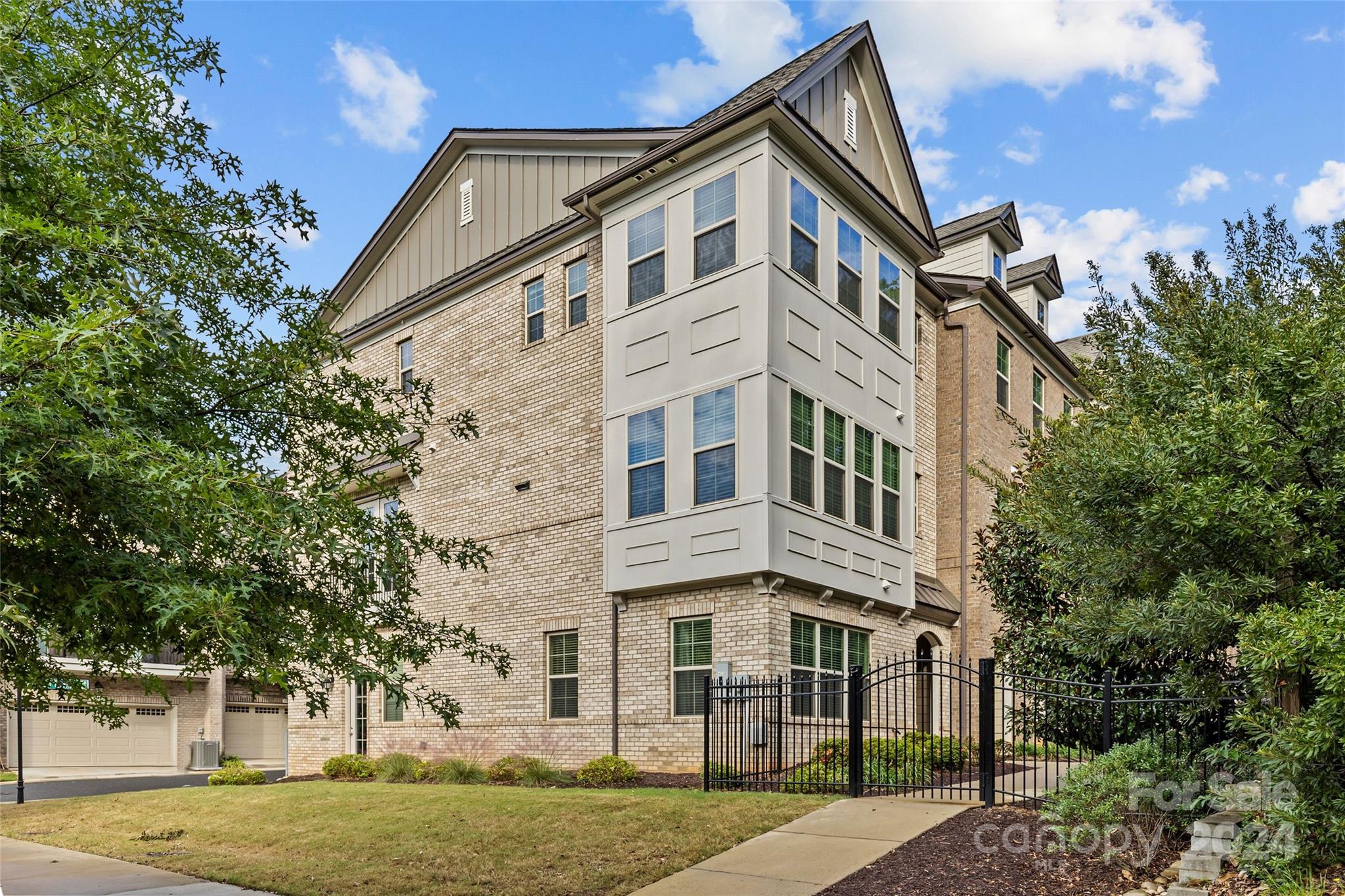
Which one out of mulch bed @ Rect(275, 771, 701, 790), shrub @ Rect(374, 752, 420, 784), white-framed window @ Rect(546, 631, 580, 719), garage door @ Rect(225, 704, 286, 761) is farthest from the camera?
garage door @ Rect(225, 704, 286, 761)

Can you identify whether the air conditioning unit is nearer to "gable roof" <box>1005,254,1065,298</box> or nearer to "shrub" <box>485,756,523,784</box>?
"shrub" <box>485,756,523,784</box>

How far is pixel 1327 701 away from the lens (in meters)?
7.08

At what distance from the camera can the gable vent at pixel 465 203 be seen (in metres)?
23.4

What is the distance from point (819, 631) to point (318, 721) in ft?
42.4

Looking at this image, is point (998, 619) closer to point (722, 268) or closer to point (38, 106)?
point (722, 268)

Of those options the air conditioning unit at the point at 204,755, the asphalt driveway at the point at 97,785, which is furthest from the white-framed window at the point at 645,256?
the air conditioning unit at the point at 204,755

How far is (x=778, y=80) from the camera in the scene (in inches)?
739

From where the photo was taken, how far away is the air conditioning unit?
37281mm

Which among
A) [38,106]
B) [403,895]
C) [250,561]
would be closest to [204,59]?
[38,106]

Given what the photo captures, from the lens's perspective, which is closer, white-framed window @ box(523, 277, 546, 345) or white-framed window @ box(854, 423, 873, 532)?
white-framed window @ box(854, 423, 873, 532)

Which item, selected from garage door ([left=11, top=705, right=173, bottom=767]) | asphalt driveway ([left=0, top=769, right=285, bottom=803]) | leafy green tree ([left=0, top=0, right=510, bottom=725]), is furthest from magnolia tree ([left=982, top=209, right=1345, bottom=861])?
garage door ([left=11, top=705, right=173, bottom=767])

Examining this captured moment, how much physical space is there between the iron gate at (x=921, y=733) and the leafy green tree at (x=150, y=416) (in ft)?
16.4

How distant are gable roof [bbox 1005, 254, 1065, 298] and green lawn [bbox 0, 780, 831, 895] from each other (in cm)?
1922

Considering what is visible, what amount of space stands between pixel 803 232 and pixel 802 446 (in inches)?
140
